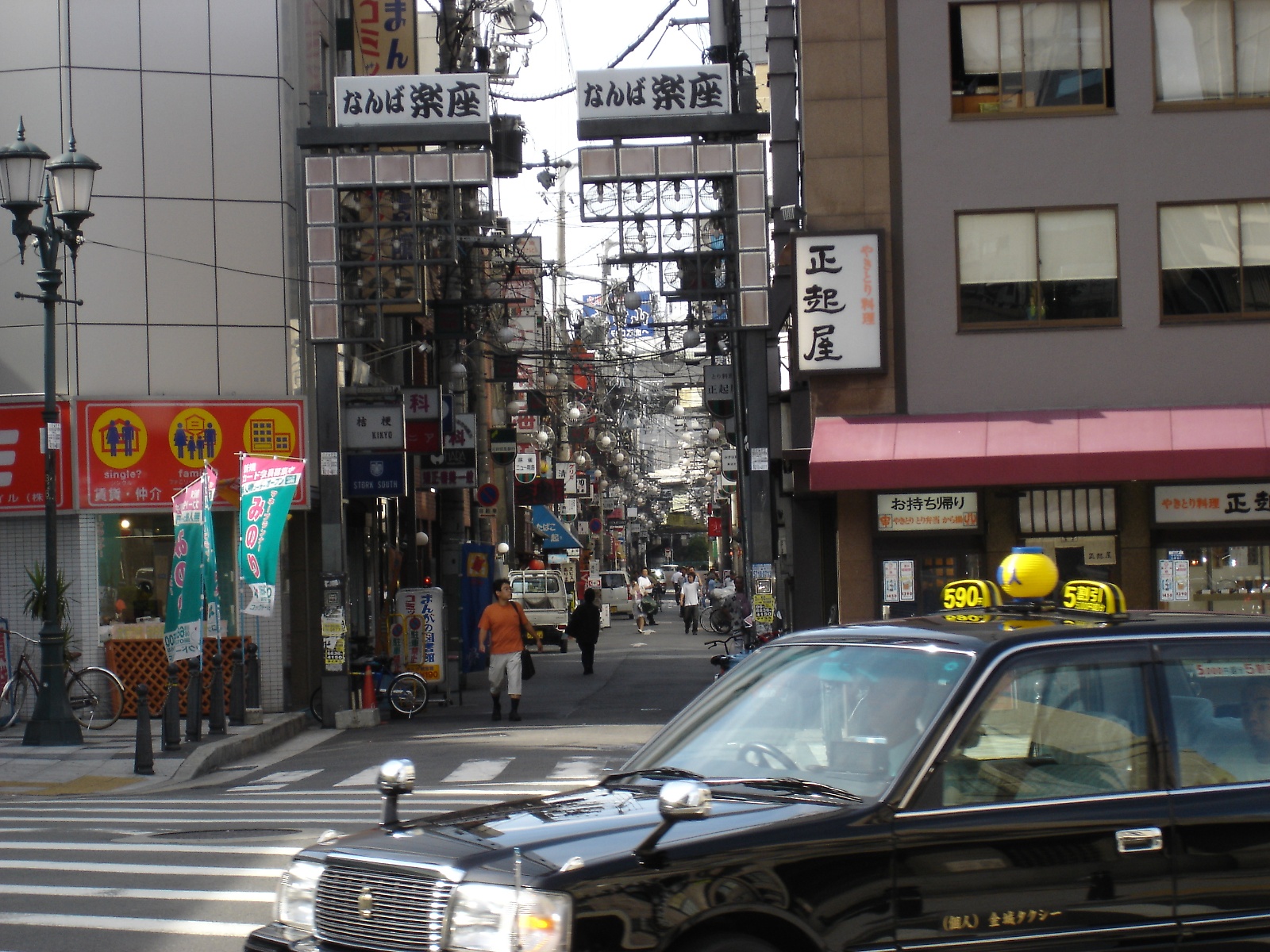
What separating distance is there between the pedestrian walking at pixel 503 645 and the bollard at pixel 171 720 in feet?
18.7

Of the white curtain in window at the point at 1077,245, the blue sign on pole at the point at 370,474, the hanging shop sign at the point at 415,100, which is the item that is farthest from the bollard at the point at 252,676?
the white curtain in window at the point at 1077,245

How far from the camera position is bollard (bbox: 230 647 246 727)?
2022cm

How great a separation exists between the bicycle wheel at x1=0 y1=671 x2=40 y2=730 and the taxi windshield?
16.8m

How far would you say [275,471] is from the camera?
65.4ft

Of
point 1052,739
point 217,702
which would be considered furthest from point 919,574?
point 1052,739

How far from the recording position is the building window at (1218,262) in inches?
843

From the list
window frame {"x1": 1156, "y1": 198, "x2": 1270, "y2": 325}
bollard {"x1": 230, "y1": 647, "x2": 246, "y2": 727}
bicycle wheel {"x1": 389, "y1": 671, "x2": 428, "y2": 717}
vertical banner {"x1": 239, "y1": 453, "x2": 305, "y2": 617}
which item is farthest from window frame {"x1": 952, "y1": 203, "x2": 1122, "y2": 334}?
bollard {"x1": 230, "y1": 647, "x2": 246, "y2": 727}

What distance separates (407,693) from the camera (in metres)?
23.8

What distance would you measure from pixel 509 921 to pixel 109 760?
47.4 feet

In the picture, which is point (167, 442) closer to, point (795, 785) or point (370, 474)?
point (370, 474)

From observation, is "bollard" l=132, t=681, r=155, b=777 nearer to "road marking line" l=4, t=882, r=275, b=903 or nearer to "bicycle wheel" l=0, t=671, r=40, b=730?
"bicycle wheel" l=0, t=671, r=40, b=730

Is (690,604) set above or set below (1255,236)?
below

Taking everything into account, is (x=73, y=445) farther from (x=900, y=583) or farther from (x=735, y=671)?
(x=735, y=671)

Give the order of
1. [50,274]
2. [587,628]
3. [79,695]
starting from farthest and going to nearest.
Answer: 1. [587,628]
2. [79,695]
3. [50,274]
